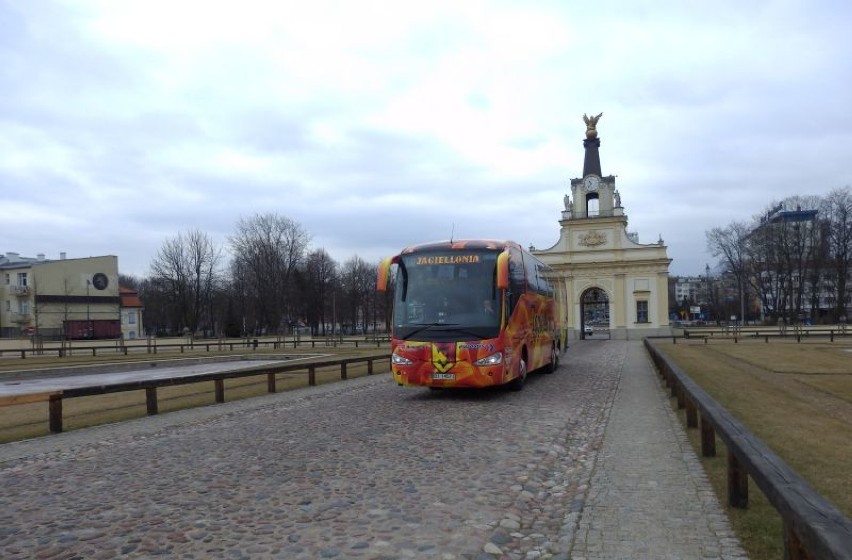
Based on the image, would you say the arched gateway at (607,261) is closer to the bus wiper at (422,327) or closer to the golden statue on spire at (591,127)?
the golden statue on spire at (591,127)

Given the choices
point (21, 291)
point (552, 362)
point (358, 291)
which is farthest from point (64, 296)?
point (552, 362)

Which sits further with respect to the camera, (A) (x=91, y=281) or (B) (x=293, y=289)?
(B) (x=293, y=289)

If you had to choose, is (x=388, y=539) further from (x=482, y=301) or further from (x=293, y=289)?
(x=293, y=289)

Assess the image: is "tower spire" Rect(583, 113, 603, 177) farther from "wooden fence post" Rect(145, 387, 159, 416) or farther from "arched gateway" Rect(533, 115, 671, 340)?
"wooden fence post" Rect(145, 387, 159, 416)

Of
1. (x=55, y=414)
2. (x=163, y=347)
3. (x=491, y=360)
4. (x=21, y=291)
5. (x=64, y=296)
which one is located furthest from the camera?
(x=64, y=296)

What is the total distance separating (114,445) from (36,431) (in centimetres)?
285

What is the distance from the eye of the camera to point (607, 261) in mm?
63250

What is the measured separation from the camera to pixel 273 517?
5.91 m

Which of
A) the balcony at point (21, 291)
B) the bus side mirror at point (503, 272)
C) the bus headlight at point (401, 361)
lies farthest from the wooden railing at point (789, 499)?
the balcony at point (21, 291)

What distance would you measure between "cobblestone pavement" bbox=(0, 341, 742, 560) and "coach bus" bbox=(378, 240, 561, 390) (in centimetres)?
177

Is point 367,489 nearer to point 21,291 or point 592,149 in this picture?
point 592,149

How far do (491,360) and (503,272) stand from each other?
184 centimetres

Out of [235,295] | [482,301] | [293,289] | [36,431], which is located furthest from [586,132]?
[36,431]

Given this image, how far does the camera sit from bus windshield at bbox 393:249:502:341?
14414 millimetres
